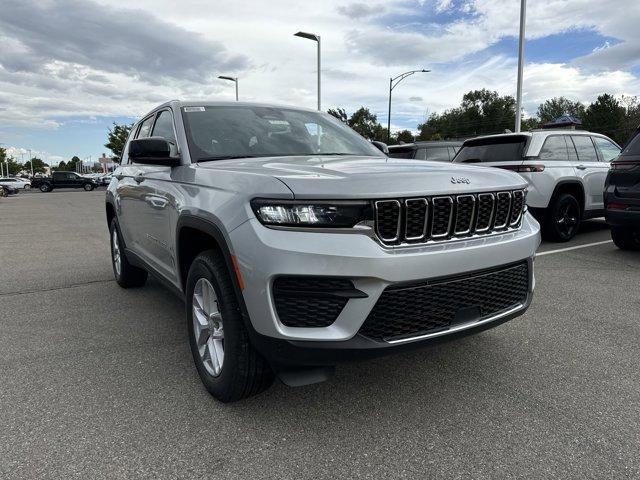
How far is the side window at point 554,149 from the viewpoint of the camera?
766cm

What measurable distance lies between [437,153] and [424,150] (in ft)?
1.79

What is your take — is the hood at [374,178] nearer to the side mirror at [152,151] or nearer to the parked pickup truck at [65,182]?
the side mirror at [152,151]

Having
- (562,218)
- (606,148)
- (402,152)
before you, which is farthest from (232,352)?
(402,152)

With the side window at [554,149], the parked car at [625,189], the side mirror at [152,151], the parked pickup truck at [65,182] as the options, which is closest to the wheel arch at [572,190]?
the side window at [554,149]

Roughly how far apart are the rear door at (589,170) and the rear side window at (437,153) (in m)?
3.24

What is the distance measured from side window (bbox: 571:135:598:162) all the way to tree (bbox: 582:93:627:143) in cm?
6867

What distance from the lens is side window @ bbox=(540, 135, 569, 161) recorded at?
7.66 m

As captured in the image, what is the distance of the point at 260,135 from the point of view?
364 centimetres

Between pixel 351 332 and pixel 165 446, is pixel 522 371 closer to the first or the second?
pixel 351 332

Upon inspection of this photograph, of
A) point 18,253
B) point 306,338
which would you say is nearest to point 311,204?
point 306,338

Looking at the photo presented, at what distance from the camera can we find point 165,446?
7.80ft

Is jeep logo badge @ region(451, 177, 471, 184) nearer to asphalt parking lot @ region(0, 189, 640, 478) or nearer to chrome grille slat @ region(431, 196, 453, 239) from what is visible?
chrome grille slat @ region(431, 196, 453, 239)

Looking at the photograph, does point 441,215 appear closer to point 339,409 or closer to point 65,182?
point 339,409

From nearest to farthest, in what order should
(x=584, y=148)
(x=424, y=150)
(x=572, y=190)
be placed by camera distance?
(x=572, y=190) → (x=584, y=148) → (x=424, y=150)
